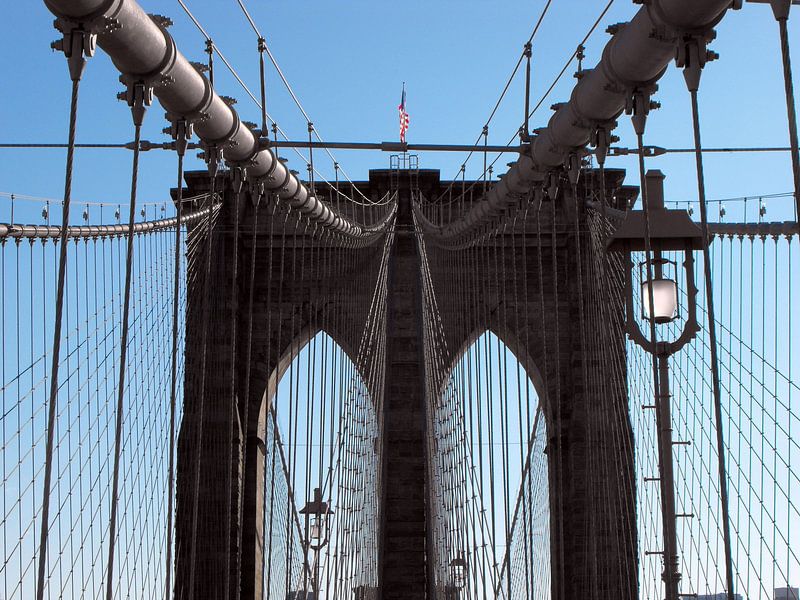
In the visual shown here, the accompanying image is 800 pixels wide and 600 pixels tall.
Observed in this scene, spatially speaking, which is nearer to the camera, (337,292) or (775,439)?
(775,439)

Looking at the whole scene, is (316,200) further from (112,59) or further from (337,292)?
(337,292)

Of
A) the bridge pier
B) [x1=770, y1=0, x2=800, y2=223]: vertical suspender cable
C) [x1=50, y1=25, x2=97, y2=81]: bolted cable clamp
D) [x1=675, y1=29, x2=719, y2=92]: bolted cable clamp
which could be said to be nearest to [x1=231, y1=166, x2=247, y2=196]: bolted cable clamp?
[x1=50, y1=25, x2=97, y2=81]: bolted cable clamp

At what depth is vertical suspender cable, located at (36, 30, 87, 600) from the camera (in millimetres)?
4066

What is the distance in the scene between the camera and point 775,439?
30.5 ft

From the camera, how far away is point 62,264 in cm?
432

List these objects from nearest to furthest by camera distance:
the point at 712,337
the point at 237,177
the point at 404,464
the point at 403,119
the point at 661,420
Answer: the point at 712,337 → the point at 661,420 → the point at 237,177 → the point at 404,464 → the point at 403,119

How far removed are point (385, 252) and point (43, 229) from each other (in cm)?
929

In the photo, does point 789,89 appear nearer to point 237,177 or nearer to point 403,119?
point 237,177

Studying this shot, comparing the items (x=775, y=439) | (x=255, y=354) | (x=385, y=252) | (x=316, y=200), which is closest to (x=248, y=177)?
(x=316, y=200)

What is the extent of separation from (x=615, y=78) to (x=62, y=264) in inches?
89.3

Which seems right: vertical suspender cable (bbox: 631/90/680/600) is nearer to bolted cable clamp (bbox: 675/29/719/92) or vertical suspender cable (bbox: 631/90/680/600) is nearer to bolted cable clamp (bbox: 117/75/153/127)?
bolted cable clamp (bbox: 675/29/719/92)

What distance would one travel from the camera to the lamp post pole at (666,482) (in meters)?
5.02

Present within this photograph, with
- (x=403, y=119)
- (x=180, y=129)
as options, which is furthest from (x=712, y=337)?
(x=403, y=119)

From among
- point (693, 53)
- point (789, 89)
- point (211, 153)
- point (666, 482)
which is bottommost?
point (666, 482)
